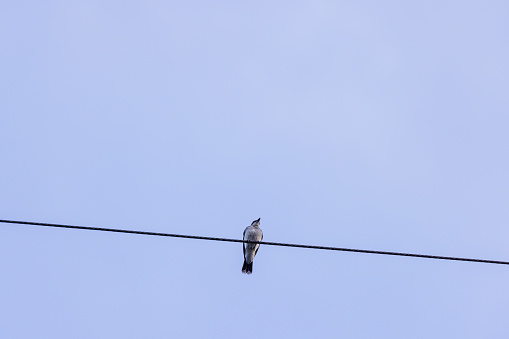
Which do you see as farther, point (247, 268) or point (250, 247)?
point (247, 268)

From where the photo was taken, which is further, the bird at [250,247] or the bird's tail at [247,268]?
the bird's tail at [247,268]

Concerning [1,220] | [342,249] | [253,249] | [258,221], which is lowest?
[1,220]

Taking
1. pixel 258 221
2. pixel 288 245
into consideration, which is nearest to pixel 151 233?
pixel 288 245

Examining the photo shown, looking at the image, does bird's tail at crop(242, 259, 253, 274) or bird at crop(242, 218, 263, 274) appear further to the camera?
bird's tail at crop(242, 259, 253, 274)

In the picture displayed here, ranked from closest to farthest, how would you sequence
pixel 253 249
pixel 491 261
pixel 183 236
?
pixel 491 261 < pixel 183 236 < pixel 253 249

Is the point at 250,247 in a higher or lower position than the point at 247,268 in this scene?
higher

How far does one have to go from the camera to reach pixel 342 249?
25.4ft

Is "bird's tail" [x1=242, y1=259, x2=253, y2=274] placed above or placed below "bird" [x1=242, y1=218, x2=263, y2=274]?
below

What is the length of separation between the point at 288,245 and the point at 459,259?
212 centimetres

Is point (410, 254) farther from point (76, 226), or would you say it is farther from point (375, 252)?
point (76, 226)

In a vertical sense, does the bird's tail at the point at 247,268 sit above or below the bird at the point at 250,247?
below

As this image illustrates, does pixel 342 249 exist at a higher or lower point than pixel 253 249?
lower

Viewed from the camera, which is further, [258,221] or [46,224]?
[258,221]

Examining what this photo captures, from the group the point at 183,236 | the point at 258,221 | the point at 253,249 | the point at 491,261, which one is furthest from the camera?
the point at 258,221
